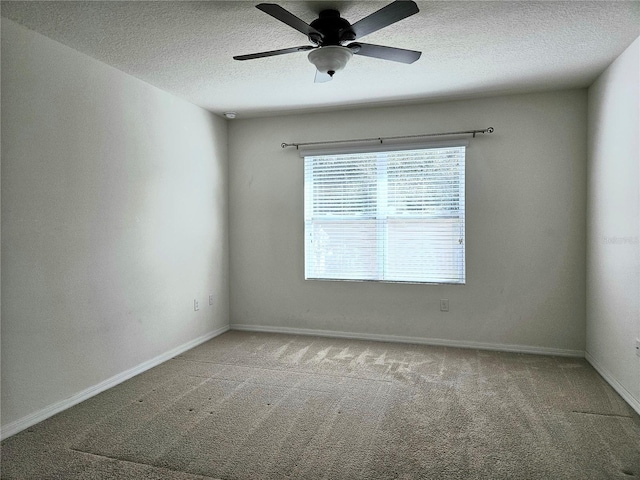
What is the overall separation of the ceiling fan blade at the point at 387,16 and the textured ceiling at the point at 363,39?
0.21 m

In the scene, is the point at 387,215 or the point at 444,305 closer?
the point at 444,305

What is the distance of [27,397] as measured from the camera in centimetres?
254

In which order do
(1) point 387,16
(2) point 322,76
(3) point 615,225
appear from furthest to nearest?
(3) point 615,225 → (2) point 322,76 → (1) point 387,16

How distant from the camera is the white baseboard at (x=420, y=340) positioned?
3885 millimetres

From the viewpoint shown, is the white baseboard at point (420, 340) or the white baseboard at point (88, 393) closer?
Answer: the white baseboard at point (88, 393)

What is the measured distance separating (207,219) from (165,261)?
0.80 meters

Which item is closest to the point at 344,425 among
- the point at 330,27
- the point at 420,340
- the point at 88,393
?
the point at 88,393

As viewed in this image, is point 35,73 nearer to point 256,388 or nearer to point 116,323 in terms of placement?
point 116,323

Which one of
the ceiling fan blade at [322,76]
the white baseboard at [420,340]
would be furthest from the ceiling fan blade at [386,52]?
the white baseboard at [420,340]

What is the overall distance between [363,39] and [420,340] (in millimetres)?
2835

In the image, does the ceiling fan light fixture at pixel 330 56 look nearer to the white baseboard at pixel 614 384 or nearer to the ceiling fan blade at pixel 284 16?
the ceiling fan blade at pixel 284 16

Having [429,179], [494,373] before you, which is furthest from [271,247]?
[494,373]

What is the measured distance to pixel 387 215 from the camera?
432 centimetres

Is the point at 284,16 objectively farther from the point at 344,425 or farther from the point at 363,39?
the point at 344,425
